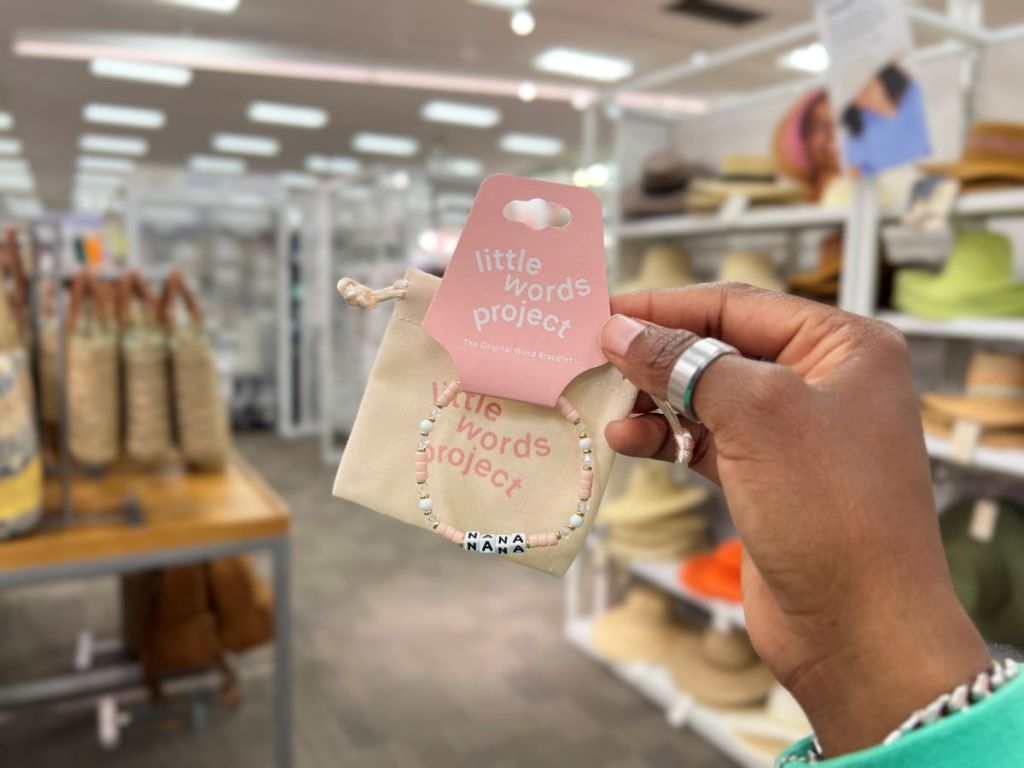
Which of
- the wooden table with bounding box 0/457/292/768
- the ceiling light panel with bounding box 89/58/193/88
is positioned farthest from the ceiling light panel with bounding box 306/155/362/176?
the wooden table with bounding box 0/457/292/768

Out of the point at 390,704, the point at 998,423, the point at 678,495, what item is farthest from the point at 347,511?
the point at 998,423

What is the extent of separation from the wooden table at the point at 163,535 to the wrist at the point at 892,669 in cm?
158

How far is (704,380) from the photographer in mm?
489

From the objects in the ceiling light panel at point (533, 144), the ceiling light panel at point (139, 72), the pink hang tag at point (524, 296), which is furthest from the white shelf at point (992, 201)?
the ceiling light panel at point (533, 144)

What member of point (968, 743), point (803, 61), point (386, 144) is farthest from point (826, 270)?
point (386, 144)

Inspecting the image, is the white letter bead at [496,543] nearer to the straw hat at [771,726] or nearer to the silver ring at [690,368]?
the silver ring at [690,368]

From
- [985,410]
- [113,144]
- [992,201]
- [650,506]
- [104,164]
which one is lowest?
[650,506]

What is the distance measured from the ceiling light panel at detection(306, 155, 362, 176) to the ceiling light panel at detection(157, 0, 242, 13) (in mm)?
7168

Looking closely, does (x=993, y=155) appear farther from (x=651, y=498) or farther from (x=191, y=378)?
(x=191, y=378)

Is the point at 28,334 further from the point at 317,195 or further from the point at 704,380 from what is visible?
the point at 317,195

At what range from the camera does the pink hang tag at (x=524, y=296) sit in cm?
58

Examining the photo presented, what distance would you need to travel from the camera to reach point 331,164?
1452 cm

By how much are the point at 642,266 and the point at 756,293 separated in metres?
2.48

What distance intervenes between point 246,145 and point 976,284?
12.6 meters
